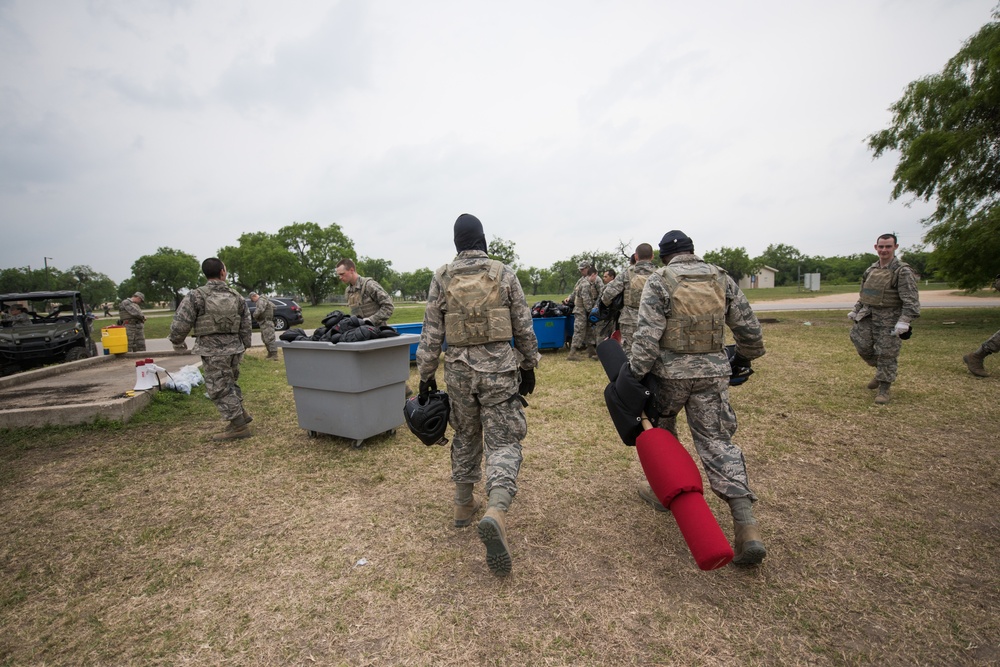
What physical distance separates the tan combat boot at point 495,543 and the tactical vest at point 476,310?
3.54 ft

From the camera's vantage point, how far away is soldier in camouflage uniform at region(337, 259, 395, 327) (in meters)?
5.69

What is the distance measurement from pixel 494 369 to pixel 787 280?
107 meters

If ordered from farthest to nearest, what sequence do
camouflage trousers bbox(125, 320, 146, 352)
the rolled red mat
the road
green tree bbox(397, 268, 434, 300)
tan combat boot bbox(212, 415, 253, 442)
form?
1. green tree bbox(397, 268, 434, 300)
2. the road
3. camouflage trousers bbox(125, 320, 146, 352)
4. tan combat boot bbox(212, 415, 253, 442)
5. the rolled red mat

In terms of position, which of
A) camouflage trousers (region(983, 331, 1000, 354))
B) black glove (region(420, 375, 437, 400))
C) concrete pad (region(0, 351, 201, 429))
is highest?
black glove (region(420, 375, 437, 400))

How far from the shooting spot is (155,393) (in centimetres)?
663

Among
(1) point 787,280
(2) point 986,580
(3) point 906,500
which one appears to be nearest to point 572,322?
(3) point 906,500

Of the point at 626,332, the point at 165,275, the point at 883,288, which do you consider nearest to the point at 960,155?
the point at 883,288

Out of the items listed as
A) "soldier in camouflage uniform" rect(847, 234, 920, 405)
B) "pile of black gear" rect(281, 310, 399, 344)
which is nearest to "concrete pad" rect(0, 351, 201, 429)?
"pile of black gear" rect(281, 310, 399, 344)

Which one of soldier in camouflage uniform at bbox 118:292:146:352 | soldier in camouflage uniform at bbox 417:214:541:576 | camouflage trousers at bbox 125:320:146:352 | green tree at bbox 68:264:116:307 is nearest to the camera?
soldier in camouflage uniform at bbox 417:214:541:576

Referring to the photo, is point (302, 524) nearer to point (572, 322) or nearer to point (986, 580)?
point (986, 580)

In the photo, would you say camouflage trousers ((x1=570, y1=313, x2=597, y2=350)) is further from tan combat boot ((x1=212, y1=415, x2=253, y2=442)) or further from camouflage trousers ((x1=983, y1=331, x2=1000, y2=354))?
tan combat boot ((x1=212, y1=415, x2=253, y2=442))

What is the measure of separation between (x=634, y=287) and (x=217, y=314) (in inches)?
204

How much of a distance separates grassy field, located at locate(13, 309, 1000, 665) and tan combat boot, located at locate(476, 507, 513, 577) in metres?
0.13

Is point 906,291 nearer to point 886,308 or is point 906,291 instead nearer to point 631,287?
point 886,308
